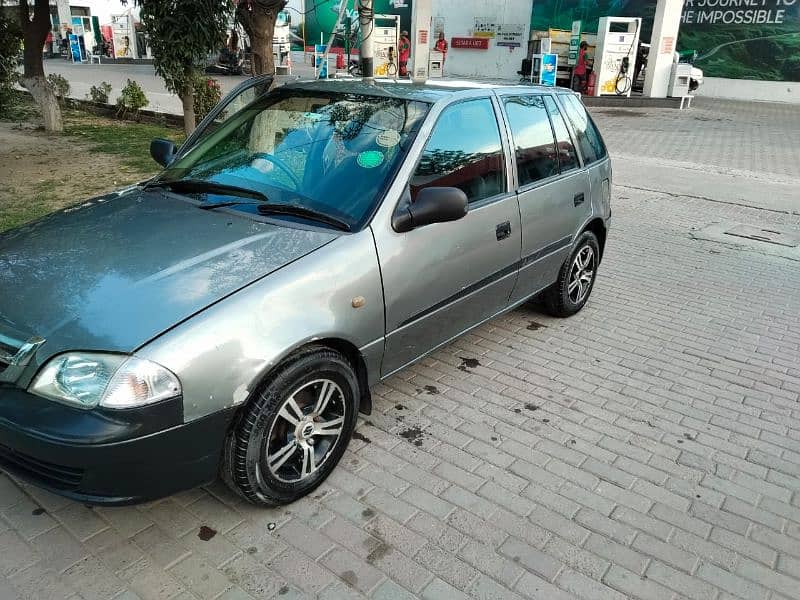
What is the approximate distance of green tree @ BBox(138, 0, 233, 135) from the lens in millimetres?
8172

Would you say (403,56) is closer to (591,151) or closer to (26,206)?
(26,206)

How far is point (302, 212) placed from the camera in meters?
3.18

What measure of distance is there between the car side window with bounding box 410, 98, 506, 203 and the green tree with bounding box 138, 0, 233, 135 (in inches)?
226

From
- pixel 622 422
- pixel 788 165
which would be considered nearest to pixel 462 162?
pixel 622 422

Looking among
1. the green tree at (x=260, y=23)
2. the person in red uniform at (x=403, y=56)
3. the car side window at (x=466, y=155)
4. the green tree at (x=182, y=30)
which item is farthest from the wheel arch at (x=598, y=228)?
the person in red uniform at (x=403, y=56)

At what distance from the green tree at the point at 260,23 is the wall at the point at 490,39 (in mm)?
21245

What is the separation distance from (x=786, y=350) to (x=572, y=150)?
2.17m

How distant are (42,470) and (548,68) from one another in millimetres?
22156

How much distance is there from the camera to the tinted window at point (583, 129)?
488 cm

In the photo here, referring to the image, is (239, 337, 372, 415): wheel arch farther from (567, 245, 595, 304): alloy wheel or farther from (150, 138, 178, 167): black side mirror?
(567, 245, 595, 304): alloy wheel

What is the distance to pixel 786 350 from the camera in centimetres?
479

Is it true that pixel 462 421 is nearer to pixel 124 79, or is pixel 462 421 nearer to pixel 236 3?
pixel 236 3

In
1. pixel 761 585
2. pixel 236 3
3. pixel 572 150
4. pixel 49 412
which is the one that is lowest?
pixel 761 585

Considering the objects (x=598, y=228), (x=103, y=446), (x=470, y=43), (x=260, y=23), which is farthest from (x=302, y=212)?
(x=470, y=43)
